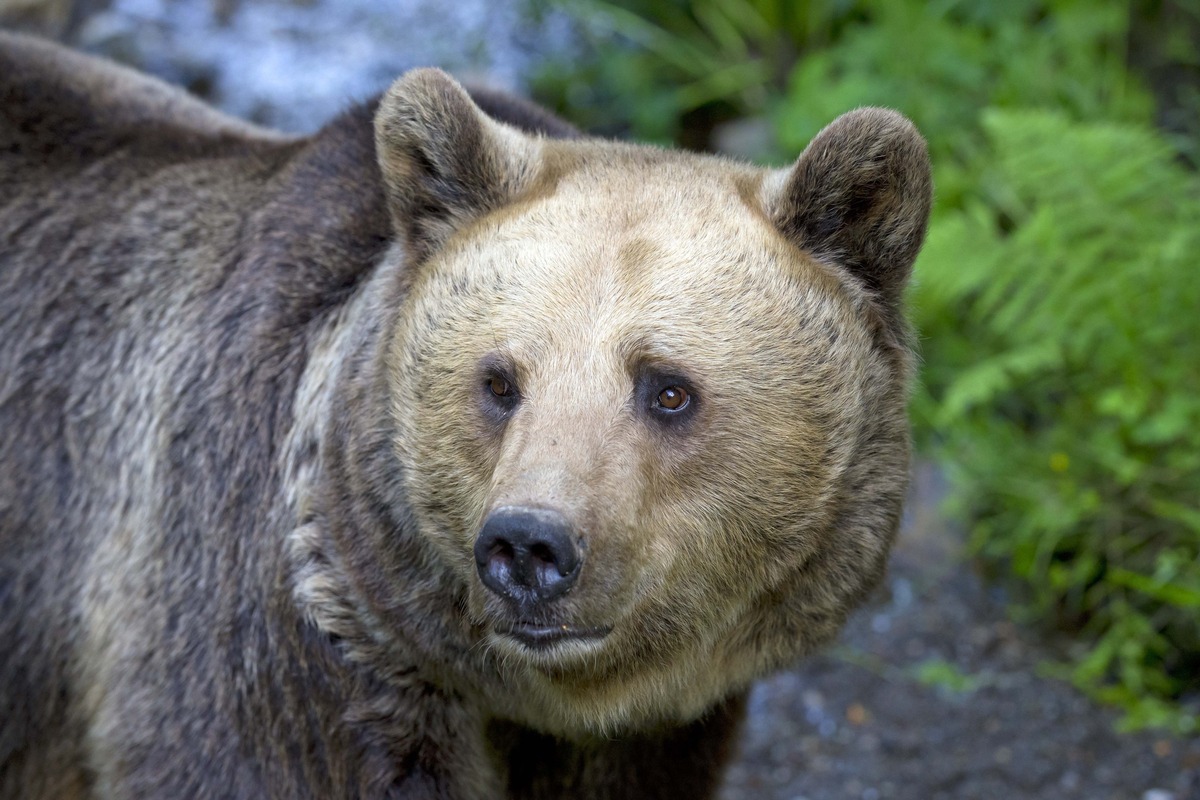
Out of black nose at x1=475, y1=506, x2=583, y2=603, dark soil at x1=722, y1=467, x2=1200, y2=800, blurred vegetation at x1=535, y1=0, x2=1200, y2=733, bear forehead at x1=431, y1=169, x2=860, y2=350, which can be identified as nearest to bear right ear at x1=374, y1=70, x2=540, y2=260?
bear forehead at x1=431, y1=169, x2=860, y2=350

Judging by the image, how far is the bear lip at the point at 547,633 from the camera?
10.7 feet

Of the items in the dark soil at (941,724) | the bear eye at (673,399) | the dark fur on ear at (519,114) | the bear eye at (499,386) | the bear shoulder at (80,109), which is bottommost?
the dark soil at (941,724)

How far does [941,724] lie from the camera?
6496 mm

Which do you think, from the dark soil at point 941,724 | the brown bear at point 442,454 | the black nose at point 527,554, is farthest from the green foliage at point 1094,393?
the black nose at point 527,554

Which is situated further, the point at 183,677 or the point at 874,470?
the point at 183,677

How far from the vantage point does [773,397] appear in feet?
11.3

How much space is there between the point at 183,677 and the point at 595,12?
333 inches

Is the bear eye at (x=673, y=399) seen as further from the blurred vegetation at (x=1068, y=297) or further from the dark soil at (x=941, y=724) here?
the dark soil at (x=941, y=724)

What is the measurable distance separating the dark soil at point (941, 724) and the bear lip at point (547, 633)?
10.5 ft

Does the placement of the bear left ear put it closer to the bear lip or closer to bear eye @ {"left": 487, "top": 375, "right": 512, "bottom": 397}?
bear eye @ {"left": 487, "top": 375, "right": 512, "bottom": 397}

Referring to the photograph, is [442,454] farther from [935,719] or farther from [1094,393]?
[1094,393]

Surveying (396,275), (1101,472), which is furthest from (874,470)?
(1101,472)

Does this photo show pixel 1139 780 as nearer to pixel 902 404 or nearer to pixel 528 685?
pixel 902 404

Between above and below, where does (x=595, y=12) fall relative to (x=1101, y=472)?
above
